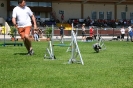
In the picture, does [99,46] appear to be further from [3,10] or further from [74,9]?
[74,9]

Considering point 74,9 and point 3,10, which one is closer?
point 3,10

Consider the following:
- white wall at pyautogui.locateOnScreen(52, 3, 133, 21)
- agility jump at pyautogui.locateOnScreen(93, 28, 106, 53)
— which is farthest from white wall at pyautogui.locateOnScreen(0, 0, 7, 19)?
agility jump at pyautogui.locateOnScreen(93, 28, 106, 53)

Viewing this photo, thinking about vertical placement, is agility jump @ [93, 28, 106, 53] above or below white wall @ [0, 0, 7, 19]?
below

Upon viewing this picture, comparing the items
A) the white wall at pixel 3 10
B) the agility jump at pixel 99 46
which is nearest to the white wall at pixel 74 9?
the white wall at pixel 3 10

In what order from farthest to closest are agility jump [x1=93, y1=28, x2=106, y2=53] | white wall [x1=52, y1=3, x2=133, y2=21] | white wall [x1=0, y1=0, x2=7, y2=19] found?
white wall [x1=52, y1=3, x2=133, y2=21] < white wall [x1=0, y1=0, x2=7, y2=19] < agility jump [x1=93, y1=28, x2=106, y2=53]

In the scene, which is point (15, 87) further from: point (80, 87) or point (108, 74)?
point (108, 74)

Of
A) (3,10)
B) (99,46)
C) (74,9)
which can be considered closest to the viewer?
(99,46)

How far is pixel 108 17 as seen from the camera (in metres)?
70.4

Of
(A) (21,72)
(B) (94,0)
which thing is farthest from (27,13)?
(B) (94,0)

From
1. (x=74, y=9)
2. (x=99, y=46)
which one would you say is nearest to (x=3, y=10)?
(x=74, y=9)

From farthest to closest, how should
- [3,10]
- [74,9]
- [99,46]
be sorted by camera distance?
[74,9] < [3,10] < [99,46]

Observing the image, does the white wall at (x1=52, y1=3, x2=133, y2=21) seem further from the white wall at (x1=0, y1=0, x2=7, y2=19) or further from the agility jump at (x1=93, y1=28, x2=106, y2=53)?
the agility jump at (x1=93, y1=28, x2=106, y2=53)

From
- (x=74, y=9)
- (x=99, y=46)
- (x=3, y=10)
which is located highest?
(x=74, y=9)

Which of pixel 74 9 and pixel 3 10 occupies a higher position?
pixel 74 9
